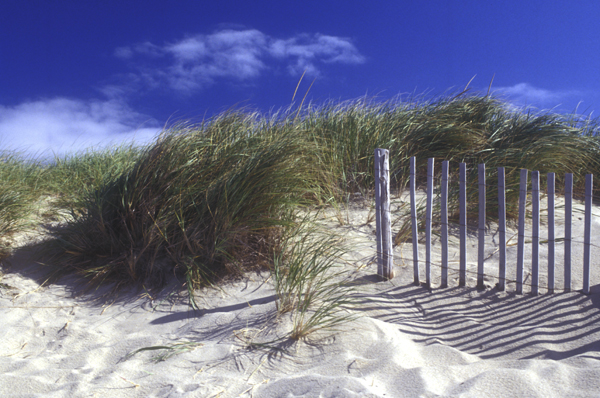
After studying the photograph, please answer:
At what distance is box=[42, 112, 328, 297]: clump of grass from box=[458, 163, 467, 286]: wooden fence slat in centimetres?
146

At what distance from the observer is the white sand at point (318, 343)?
2.28m

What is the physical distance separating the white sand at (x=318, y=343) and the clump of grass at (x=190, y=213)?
28 centimetres

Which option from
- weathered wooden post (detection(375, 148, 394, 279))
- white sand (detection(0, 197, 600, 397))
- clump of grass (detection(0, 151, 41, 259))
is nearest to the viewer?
white sand (detection(0, 197, 600, 397))

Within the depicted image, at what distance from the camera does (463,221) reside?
347cm

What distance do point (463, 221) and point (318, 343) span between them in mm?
1651

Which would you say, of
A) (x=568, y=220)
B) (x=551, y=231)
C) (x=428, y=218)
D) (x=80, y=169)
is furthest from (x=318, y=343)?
(x=80, y=169)

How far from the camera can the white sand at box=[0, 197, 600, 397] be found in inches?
89.7

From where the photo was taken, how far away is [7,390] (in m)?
2.40

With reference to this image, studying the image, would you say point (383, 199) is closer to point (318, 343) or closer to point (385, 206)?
point (385, 206)

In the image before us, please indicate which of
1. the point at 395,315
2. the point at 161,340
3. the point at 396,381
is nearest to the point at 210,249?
the point at 161,340

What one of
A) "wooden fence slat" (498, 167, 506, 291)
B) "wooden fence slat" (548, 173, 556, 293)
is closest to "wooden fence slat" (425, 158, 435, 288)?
"wooden fence slat" (498, 167, 506, 291)

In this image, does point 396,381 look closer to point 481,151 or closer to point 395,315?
point 395,315

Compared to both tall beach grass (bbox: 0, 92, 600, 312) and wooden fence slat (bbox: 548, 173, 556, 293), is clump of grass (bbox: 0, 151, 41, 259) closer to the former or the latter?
tall beach grass (bbox: 0, 92, 600, 312)

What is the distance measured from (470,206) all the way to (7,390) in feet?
15.5
